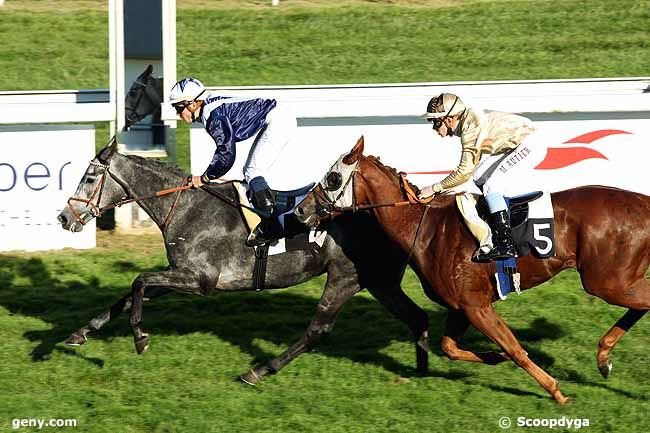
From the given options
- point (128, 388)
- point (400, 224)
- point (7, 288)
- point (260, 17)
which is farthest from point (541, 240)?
point (260, 17)

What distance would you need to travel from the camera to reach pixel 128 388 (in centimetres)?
768

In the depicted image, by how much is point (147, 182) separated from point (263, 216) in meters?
0.97

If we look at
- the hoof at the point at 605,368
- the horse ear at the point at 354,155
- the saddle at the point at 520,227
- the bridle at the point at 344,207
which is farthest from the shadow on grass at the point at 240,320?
the horse ear at the point at 354,155

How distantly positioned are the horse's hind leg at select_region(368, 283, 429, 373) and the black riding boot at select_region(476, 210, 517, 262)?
0.96m

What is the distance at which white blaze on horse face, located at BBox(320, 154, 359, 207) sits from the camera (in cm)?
750

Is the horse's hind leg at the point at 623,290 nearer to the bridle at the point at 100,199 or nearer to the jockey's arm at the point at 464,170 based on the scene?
the jockey's arm at the point at 464,170

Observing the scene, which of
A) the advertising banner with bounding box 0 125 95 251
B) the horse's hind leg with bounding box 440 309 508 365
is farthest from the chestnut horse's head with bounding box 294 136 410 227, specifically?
A: the advertising banner with bounding box 0 125 95 251

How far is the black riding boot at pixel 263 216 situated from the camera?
791 centimetres

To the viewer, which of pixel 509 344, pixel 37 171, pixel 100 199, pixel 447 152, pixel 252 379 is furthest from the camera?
pixel 447 152

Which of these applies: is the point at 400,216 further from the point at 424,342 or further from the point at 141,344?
the point at 141,344

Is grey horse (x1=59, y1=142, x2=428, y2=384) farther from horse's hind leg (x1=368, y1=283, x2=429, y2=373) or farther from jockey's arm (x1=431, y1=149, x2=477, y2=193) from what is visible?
jockey's arm (x1=431, y1=149, x2=477, y2=193)

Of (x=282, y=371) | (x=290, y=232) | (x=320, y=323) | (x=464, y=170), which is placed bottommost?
(x=282, y=371)

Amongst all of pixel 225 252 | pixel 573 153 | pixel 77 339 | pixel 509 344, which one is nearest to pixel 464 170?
pixel 509 344

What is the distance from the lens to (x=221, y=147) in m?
7.83
